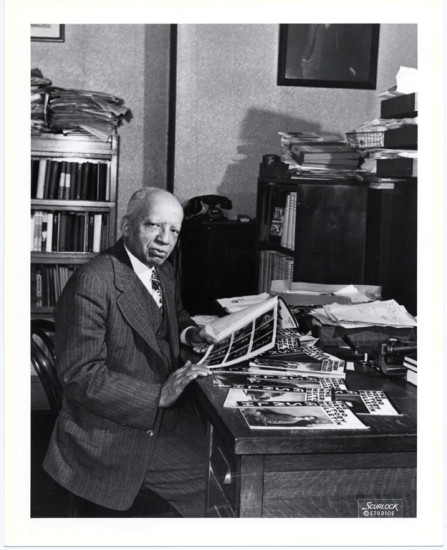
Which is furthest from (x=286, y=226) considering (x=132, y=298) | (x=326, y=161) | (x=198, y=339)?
(x=132, y=298)

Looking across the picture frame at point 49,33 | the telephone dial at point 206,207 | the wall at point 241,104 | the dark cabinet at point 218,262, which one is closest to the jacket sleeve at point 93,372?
the dark cabinet at point 218,262

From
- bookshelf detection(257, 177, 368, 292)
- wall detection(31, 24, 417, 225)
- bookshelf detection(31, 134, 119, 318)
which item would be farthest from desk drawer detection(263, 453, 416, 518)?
bookshelf detection(31, 134, 119, 318)

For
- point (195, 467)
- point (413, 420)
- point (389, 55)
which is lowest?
point (195, 467)

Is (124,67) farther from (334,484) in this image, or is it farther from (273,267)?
(334,484)

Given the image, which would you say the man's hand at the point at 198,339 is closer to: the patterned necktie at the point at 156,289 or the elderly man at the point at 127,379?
the elderly man at the point at 127,379

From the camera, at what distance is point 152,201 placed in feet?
7.66

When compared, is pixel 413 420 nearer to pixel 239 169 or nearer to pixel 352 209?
pixel 352 209

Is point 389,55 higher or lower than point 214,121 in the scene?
higher

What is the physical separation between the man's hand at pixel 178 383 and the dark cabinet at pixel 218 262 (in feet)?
6.48

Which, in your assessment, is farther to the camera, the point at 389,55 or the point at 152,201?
the point at 389,55
